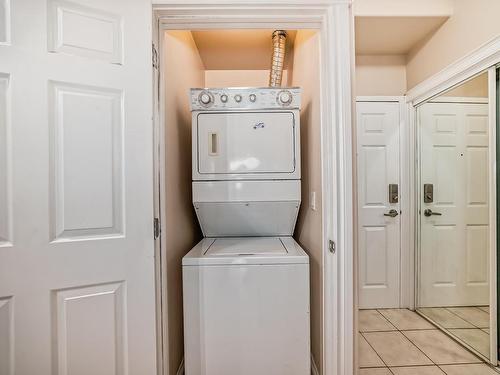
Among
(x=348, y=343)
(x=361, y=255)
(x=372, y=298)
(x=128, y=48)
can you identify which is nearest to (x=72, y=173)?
(x=128, y=48)

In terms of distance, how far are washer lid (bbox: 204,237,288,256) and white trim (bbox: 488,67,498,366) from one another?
1430 mm

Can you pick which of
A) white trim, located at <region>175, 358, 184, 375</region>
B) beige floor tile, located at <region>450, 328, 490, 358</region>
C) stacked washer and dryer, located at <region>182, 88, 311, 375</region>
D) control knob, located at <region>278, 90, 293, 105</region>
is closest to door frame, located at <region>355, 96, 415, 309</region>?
beige floor tile, located at <region>450, 328, 490, 358</region>

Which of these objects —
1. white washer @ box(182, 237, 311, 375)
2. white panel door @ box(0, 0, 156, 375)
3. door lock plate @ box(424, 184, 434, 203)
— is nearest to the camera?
white panel door @ box(0, 0, 156, 375)

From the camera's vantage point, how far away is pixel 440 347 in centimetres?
207

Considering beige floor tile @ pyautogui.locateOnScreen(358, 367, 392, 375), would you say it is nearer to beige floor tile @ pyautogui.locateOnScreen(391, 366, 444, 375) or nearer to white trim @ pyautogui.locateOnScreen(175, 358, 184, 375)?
A: beige floor tile @ pyautogui.locateOnScreen(391, 366, 444, 375)

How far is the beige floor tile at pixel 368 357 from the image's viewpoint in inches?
74.1

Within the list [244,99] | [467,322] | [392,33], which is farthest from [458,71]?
[467,322]

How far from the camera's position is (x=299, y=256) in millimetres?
1496

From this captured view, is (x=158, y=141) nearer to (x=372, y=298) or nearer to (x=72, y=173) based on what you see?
(x=72, y=173)

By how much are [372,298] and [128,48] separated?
2.93 meters

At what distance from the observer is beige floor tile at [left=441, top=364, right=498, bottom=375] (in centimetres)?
178

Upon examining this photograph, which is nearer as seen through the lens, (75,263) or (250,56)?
(75,263)

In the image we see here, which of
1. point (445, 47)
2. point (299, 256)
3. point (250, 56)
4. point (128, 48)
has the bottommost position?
point (299, 256)

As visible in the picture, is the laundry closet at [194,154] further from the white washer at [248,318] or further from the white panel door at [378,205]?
the white panel door at [378,205]
